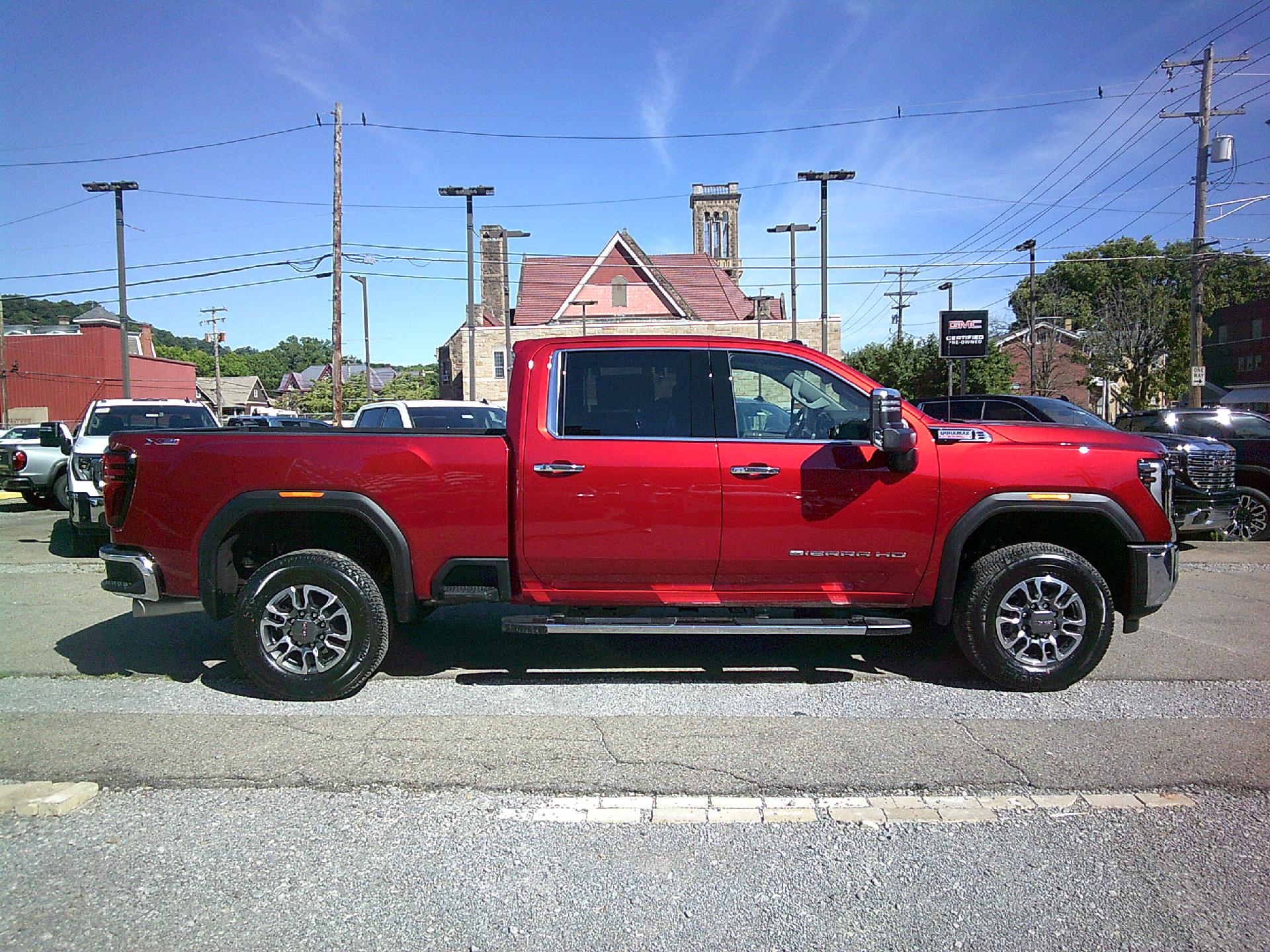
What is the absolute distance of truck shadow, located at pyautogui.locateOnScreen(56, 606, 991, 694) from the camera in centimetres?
546

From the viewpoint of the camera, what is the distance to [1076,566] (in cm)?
500

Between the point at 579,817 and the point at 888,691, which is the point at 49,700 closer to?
the point at 579,817

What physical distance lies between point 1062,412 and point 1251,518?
10.5 feet

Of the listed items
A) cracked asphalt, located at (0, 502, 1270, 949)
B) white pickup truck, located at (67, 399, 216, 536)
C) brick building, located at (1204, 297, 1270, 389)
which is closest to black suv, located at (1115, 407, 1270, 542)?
cracked asphalt, located at (0, 502, 1270, 949)

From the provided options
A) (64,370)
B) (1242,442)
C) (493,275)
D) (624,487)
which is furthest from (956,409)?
(64,370)

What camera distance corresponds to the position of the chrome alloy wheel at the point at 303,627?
496 cm

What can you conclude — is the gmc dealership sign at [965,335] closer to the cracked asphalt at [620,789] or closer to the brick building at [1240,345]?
A: the cracked asphalt at [620,789]

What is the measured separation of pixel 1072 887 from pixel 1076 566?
2.39 metres

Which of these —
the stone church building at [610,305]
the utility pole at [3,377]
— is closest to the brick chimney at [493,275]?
the stone church building at [610,305]

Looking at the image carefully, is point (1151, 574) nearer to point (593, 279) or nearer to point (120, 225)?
point (120, 225)

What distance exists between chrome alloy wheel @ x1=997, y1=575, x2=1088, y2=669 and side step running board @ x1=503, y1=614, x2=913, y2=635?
2.22 feet

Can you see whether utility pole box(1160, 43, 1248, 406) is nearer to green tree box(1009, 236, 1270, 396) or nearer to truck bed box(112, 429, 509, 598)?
green tree box(1009, 236, 1270, 396)

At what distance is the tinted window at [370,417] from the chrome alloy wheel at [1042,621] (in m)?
8.87

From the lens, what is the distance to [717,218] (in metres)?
72.6
